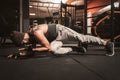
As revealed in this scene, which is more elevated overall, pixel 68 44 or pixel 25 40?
pixel 25 40

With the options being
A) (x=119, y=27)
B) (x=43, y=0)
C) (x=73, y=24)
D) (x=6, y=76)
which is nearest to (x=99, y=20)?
(x=119, y=27)

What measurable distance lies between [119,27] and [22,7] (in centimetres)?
301

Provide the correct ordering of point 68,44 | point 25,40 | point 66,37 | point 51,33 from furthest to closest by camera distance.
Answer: point 68,44
point 66,37
point 51,33
point 25,40

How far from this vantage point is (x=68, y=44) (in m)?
4.23

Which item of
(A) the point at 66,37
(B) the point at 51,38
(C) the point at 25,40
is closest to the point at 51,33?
(B) the point at 51,38

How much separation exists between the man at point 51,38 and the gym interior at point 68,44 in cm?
13

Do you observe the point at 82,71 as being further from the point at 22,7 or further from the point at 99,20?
the point at 22,7

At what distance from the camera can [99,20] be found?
4.54 metres

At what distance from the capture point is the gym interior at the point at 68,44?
1.69m

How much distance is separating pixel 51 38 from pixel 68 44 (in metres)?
1.42

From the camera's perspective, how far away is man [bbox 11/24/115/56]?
250 centimetres

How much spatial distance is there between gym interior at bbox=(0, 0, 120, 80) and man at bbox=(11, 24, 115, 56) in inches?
5.1

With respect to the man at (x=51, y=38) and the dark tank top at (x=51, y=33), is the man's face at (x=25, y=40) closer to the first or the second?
the man at (x=51, y=38)

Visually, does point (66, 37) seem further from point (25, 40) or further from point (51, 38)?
point (25, 40)
